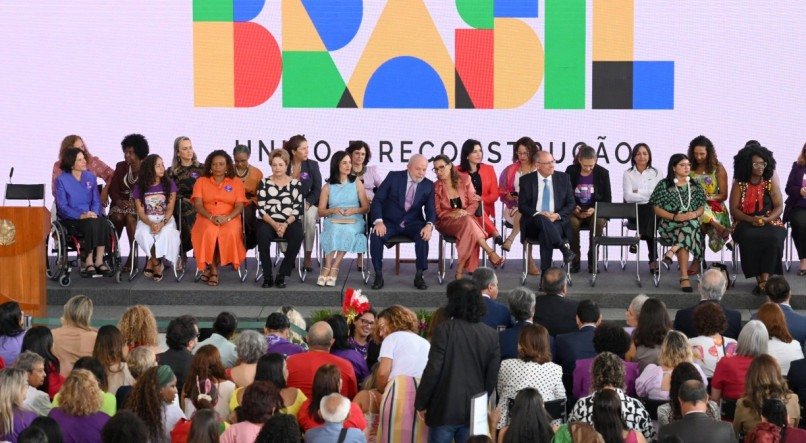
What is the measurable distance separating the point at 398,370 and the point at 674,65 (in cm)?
623

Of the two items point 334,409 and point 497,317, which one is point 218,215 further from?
point 334,409

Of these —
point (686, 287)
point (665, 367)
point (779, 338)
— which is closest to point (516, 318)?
point (665, 367)

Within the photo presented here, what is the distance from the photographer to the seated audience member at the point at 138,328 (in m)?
6.93

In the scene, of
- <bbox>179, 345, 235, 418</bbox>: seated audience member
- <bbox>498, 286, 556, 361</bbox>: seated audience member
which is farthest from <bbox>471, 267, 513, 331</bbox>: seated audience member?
<bbox>179, 345, 235, 418</bbox>: seated audience member

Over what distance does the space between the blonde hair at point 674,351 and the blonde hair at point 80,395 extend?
104 inches

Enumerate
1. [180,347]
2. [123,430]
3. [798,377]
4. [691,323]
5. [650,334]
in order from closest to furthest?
[123,430] < [798,377] < [180,347] < [650,334] < [691,323]

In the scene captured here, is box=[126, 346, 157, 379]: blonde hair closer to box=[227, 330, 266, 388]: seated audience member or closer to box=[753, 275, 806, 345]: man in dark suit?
box=[227, 330, 266, 388]: seated audience member

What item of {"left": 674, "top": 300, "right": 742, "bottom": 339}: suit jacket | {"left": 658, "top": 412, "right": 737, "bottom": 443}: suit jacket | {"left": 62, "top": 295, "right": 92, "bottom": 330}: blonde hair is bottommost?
{"left": 658, "top": 412, "right": 737, "bottom": 443}: suit jacket

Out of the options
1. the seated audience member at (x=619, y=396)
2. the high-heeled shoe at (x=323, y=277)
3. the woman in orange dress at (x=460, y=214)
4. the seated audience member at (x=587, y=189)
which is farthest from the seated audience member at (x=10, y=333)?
the seated audience member at (x=587, y=189)

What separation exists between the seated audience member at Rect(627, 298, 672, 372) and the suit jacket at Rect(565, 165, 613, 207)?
162 inches

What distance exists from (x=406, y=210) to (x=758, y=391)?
16.1 feet

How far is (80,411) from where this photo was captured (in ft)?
17.9

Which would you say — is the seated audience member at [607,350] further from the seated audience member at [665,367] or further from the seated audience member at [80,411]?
the seated audience member at [80,411]

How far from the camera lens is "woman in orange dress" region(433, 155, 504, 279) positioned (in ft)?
34.6
